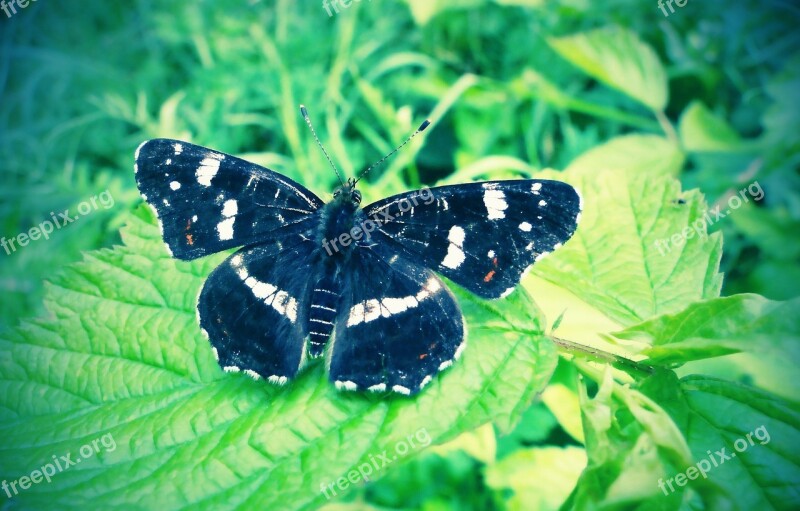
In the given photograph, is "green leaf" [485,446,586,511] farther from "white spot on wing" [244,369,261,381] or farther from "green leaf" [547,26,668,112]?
"green leaf" [547,26,668,112]

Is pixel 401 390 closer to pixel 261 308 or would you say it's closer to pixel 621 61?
pixel 261 308

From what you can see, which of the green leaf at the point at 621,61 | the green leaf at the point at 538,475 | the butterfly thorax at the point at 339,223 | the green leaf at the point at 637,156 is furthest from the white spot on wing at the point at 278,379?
the green leaf at the point at 621,61

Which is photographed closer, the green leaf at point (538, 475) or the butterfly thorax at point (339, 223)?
the butterfly thorax at point (339, 223)

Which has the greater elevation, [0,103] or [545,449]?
[0,103]

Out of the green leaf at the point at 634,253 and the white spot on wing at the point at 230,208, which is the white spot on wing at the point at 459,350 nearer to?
the green leaf at the point at 634,253

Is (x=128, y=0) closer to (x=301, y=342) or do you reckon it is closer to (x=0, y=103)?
(x=0, y=103)

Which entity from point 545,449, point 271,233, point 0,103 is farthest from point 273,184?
point 0,103

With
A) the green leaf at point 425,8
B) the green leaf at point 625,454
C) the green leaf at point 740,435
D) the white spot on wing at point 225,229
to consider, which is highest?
the green leaf at point 425,8
